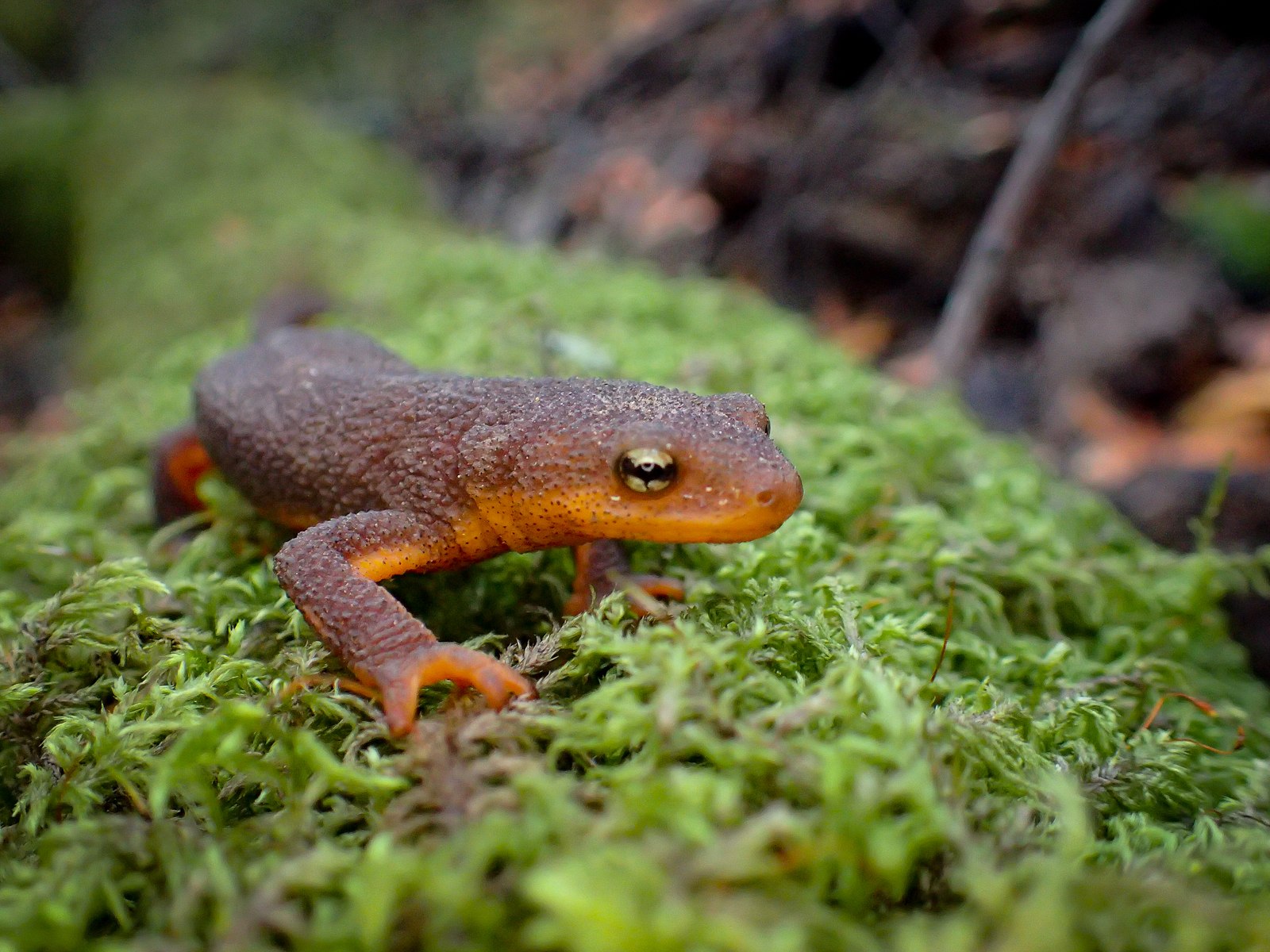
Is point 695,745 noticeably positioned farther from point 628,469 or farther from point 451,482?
point 451,482

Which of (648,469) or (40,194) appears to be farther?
(40,194)

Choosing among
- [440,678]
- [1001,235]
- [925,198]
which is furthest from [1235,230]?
[440,678]

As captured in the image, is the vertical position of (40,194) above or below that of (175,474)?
above

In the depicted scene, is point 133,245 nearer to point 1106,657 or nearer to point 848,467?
point 848,467

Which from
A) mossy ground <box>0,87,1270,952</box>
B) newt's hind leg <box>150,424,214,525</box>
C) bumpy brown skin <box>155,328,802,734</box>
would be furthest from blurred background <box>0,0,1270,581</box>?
newt's hind leg <box>150,424,214,525</box>

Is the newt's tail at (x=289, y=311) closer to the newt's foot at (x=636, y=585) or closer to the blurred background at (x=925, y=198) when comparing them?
the newt's foot at (x=636, y=585)

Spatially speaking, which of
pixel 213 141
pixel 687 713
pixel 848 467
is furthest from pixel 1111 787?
pixel 213 141
